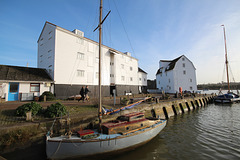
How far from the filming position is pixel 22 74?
55.2ft

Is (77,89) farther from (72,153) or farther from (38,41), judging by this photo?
(72,153)

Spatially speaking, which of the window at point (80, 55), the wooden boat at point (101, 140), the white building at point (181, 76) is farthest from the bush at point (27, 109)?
the white building at point (181, 76)

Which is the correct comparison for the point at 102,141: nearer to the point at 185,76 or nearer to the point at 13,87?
the point at 13,87

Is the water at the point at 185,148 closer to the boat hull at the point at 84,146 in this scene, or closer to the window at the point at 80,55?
the boat hull at the point at 84,146

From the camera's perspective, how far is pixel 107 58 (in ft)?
89.9

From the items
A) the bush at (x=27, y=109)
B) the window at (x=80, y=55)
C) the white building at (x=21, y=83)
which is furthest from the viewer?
the window at (x=80, y=55)

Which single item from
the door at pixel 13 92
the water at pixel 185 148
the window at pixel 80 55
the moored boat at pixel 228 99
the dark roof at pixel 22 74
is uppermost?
the window at pixel 80 55

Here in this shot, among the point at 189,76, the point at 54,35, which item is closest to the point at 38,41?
the point at 54,35

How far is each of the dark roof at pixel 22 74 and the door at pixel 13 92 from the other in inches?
40.2

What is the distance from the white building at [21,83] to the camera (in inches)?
586

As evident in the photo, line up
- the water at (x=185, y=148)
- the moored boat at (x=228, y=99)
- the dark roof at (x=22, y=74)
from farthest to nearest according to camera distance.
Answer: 1. the moored boat at (x=228, y=99)
2. the dark roof at (x=22, y=74)
3. the water at (x=185, y=148)

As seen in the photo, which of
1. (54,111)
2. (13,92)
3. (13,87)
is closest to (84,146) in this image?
(54,111)

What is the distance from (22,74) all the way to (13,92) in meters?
2.85

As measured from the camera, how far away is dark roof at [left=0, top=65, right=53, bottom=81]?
15428 mm
